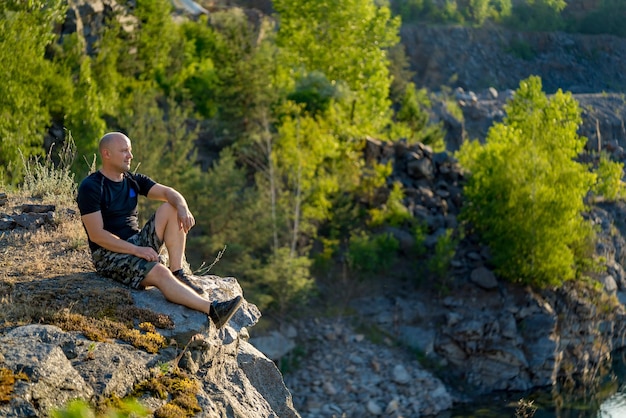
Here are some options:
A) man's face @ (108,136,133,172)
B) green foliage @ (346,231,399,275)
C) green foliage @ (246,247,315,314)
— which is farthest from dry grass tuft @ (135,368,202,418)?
green foliage @ (346,231,399,275)

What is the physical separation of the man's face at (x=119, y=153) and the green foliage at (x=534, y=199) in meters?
21.8

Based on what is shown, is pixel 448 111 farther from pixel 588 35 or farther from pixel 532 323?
pixel 588 35

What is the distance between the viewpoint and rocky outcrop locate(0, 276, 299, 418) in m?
5.85

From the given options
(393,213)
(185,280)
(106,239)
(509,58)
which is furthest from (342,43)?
(509,58)

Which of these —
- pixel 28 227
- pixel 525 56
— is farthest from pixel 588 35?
pixel 28 227

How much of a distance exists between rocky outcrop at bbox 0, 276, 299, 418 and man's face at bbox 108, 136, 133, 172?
1.18 m

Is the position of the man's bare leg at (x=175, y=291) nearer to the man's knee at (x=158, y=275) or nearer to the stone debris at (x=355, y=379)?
the man's knee at (x=158, y=275)

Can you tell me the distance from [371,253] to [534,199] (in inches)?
216

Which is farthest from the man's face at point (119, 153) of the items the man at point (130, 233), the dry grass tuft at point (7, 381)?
the dry grass tuft at point (7, 381)

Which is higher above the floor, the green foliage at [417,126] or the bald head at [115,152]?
the bald head at [115,152]

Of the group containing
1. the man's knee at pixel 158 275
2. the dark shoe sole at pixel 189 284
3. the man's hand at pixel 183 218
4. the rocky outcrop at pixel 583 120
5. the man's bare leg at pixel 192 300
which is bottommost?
the rocky outcrop at pixel 583 120

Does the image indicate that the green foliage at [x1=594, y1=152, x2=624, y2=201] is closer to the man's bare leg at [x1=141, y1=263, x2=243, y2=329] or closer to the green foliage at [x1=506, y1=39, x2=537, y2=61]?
the man's bare leg at [x1=141, y1=263, x2=243, y2=329]

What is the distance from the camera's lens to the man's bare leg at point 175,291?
7.66 metres

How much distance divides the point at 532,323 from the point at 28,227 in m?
20.4
